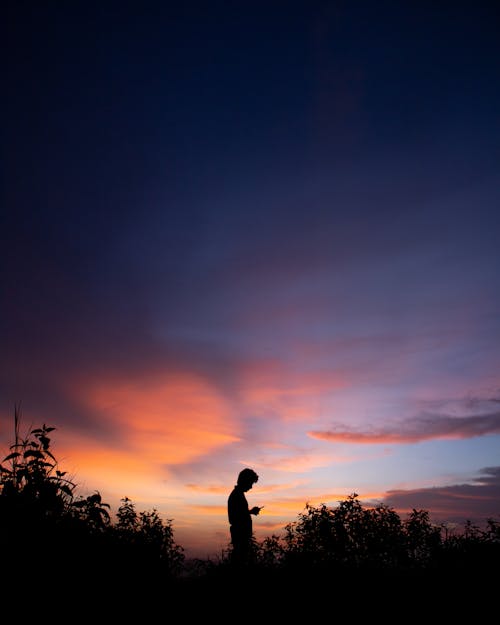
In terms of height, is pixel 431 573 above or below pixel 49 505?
below

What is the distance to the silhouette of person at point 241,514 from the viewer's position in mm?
10797

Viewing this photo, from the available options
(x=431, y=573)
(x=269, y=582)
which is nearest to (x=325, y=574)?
(x=269, y=582)

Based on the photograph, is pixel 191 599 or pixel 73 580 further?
pixel 191 599

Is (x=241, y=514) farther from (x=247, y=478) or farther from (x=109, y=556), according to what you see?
(x=109, y=556)

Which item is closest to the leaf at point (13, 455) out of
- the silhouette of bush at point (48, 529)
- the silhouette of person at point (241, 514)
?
the silhouette of bush at point (48, 529)

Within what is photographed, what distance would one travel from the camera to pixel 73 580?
664 cm

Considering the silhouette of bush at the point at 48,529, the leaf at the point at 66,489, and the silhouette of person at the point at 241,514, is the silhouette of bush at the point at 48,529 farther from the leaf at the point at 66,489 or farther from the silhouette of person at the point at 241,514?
the silhouette of person at the point at 241,514

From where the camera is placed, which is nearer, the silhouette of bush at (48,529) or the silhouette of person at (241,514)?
the silhouette of bush at (48,529)

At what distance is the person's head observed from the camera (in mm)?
11492

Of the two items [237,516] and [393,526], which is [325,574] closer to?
[237,516]

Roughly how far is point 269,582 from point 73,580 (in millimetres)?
3664

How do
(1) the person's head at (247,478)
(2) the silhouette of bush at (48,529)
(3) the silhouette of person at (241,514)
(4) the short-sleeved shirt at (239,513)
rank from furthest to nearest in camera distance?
(1) the person's head at (247,478) < (4) the short-sleeved shirt at (239,513) < (3) the silhouette of person at (241,514) < (2) the silhouette of bush at (48,529)

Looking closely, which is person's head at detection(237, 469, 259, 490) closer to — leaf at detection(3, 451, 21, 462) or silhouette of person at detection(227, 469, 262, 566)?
silhouette of person at detection(227, 469, 262, 566)

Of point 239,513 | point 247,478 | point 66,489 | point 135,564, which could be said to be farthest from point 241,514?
point 66,489
